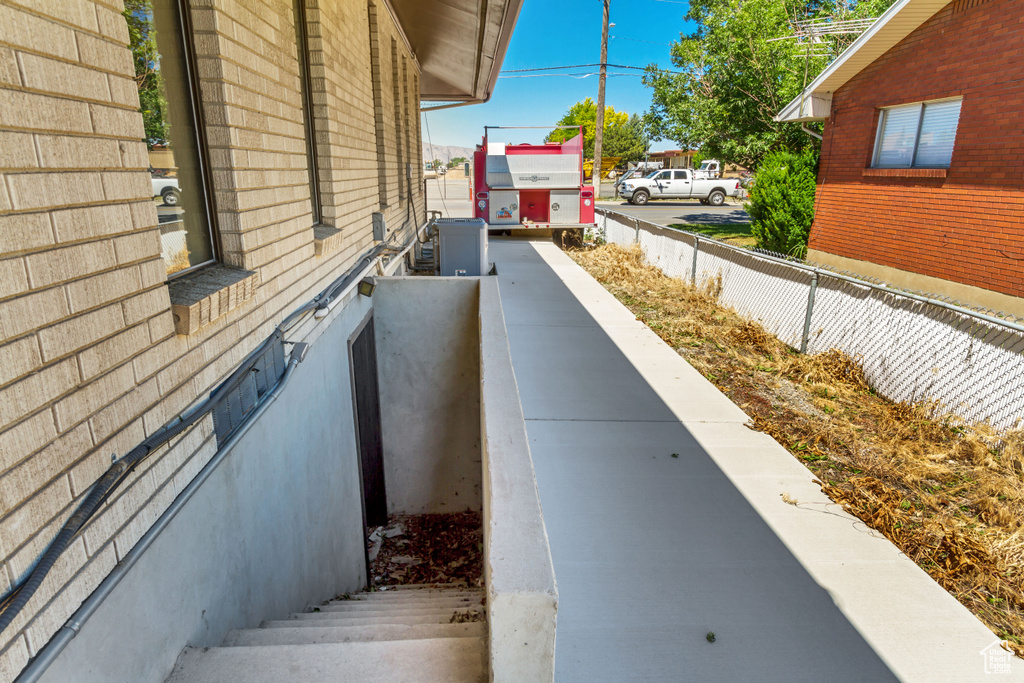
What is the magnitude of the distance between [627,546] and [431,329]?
317 cm

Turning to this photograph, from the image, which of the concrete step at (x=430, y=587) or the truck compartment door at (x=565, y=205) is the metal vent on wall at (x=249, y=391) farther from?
the truck compartment door at (x=565, y=205)

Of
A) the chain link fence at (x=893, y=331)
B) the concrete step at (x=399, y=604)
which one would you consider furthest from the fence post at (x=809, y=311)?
the concrete step at (x=399, y=604)

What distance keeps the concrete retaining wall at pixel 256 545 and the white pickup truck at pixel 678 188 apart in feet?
95.6

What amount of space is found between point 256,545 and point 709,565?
2556 millimetres

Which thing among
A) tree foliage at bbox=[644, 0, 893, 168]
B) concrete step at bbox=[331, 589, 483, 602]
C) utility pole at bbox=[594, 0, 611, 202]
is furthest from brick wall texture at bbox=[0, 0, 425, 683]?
utility pole at bbox=[594, 0, 611, 202]

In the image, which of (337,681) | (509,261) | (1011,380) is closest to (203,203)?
(337,681)

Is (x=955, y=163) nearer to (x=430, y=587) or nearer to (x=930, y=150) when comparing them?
(x=930, y=150)

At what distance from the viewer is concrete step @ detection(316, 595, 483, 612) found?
13.1 ft

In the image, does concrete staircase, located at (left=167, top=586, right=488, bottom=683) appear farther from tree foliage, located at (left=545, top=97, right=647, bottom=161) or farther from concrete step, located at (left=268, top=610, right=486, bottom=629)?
tree foliage, located at (left=545, top=97, right=647, bottom=161)

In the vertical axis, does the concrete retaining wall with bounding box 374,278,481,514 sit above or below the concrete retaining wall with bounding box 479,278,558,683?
below

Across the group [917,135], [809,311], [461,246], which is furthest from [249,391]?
[917,135]

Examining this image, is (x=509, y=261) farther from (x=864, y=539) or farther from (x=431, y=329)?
(x=864, y=539)

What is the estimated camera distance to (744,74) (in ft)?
52.5

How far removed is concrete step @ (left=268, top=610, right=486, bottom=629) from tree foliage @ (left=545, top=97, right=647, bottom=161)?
172 ft
